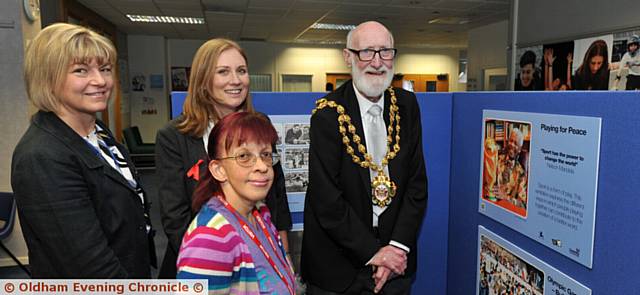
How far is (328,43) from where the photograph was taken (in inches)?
483

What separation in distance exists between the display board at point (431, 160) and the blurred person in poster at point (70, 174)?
709 millimetres

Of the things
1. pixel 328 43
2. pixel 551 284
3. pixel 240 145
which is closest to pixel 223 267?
pixel 240 145

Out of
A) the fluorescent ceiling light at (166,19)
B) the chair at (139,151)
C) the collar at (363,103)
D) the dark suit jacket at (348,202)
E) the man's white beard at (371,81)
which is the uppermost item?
the fluorescent ceiling light at (166,19)

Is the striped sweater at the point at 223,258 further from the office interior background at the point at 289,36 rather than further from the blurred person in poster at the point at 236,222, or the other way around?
the office interior background at the point at 289,36

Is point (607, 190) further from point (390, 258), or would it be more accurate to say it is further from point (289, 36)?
point (289, 36)

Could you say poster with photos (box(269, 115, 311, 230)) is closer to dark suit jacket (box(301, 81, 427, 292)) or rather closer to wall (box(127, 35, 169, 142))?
dark suit jacket (box(301, 81, 427, 292))

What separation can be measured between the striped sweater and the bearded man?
57 centimetres

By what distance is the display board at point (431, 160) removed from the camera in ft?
6.68

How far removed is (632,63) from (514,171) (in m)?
3.33

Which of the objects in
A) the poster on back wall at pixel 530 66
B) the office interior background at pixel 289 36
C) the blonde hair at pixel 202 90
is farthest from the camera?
the poster on back wall at pixel 530 66

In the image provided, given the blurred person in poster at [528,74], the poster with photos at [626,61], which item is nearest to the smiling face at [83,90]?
the poster with photos at [626,61]

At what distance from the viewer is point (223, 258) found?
3.21 feet

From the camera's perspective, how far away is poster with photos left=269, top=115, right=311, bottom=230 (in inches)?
81.0

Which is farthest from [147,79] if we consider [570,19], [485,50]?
[570,19]
